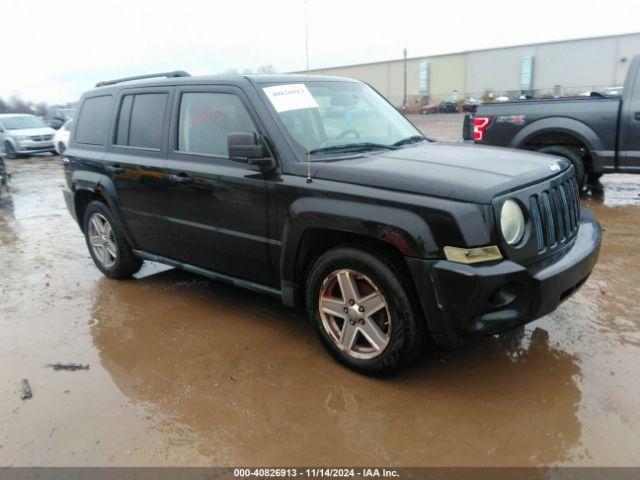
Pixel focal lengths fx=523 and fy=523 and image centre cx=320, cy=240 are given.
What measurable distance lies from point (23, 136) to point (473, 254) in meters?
19.1

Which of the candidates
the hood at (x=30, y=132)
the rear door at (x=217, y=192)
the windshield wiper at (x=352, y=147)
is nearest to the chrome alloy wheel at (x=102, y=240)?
the rear door at (x=217, y=192)

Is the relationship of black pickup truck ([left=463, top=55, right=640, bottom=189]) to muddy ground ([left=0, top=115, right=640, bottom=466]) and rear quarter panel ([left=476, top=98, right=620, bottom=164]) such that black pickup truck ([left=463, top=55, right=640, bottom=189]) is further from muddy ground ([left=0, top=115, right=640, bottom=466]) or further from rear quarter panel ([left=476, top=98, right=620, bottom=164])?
muddy ground ([left=0, top=115, right=640, bottom=466])

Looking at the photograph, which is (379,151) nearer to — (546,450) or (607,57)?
(546,450)

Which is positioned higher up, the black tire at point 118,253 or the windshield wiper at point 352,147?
the windshield wiper at point 352,147

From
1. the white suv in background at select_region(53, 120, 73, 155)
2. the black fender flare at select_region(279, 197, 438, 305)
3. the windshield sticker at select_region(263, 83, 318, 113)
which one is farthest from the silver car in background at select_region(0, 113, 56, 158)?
the black fender flare at select_region(279, 197, 438, 305)

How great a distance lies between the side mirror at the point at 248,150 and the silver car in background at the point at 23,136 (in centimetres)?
1753

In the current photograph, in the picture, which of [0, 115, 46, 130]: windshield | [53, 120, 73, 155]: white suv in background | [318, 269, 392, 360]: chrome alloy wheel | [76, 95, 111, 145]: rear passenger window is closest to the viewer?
[318, 269, 392, 360]: chrome alloy wheel

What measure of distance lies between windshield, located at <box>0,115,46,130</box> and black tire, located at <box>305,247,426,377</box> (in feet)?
63.0

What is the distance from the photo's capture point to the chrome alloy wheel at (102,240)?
5.18 m

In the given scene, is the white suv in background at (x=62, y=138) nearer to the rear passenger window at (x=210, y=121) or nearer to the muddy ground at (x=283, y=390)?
the muddy ground at (x=283, y=390)

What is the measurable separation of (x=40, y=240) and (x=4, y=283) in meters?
1.82

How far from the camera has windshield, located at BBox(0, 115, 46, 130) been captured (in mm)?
18594

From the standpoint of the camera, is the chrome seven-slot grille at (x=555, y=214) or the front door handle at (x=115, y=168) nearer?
the chrome seven-slot grille at (x=555, y=214)

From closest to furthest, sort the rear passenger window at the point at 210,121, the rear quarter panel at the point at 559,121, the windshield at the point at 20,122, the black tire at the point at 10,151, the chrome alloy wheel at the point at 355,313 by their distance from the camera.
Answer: the chrome alloy wheel at the point at 355,313 → the rear passenger window at the point at 210,121 → the rear quarter panel at the point at 559,121 → the black tire at the point at 10,151 → the windshield at the point at 20,122
